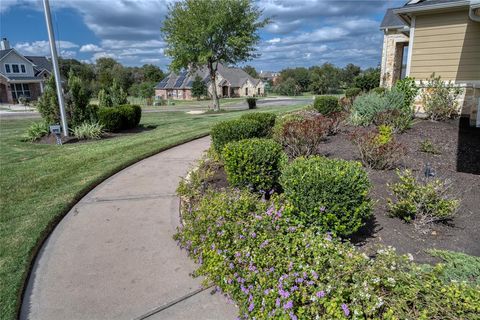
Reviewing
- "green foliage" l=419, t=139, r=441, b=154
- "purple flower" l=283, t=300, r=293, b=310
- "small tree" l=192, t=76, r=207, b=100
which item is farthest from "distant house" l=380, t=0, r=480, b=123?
"small tree" l=192, t=76, r=207, b=100

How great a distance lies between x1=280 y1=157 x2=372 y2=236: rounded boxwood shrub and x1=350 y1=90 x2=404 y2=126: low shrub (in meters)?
4.91

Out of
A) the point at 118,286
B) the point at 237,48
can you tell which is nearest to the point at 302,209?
the point at 118,286

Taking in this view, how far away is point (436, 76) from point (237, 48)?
1705 centimetres

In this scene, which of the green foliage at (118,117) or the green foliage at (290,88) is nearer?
the green foliage at (118,117)

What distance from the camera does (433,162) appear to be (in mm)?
5359

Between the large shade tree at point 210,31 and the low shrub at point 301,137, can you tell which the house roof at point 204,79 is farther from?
the low shrub at point 301,137

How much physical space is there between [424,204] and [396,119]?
4.11m

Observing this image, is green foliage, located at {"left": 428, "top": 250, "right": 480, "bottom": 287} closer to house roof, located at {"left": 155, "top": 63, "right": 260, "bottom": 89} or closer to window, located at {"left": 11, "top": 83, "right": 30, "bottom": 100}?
window, located at {"left": 11, "top": 83, "right": 30, "bottom": 100}

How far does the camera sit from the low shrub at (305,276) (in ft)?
6.49

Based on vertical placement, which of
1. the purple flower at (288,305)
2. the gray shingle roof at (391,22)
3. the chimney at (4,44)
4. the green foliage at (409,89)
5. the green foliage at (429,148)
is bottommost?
the purple flower at (288,305)

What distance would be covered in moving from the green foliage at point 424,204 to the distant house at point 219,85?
48.8 meters

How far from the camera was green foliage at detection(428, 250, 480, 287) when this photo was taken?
8.34ft

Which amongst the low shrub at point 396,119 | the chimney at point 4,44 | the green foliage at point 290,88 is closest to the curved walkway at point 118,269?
the low shrub at point 396,119

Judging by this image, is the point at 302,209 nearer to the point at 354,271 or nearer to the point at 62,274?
the point at 354,271
